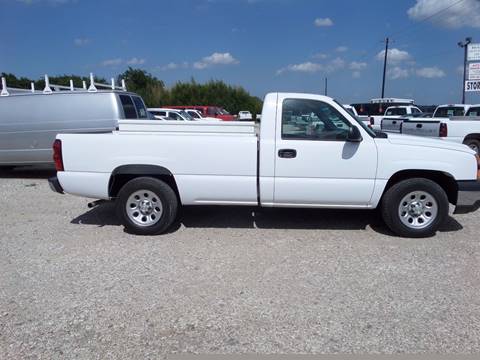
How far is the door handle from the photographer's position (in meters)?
5.18

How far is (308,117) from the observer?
5.29 metres

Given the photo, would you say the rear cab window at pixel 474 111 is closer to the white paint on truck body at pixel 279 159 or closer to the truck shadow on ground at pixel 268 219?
the truck shadow on ground at pixel 268 219

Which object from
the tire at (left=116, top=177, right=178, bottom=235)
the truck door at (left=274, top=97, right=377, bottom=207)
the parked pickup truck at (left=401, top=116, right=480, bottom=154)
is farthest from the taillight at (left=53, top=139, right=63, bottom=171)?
the parked pickup truck at (left=401, top=116, right=480, bottom=154)

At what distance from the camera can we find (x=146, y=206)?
216 inches

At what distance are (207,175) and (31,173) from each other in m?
7.86

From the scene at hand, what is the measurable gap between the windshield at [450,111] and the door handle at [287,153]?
13.3m

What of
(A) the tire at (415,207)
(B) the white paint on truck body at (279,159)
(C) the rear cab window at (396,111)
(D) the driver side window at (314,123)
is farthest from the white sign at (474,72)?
(D) the driver side window at (314,123)

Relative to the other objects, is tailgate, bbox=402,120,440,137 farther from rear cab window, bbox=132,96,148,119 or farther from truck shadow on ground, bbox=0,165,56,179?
truck shadow on ground, bbox=0,165,56,179

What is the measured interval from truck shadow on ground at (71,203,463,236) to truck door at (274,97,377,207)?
2.26ft

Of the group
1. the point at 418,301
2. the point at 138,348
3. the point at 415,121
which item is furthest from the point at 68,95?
the point at 415,121

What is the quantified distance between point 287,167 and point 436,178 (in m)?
2.04

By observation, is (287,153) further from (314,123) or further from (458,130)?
(458,130)

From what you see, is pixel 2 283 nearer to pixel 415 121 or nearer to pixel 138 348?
pixel 138 348

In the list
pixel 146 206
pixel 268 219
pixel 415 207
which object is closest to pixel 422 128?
pixel 415 207
